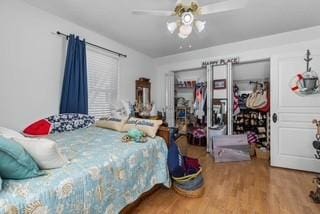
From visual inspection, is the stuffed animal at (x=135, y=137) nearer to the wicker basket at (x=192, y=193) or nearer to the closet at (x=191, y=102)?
the wicker basket at (x=192, y=193)

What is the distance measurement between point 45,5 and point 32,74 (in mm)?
963

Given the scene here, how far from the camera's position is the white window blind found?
132 inches

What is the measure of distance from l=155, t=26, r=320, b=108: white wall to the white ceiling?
186mm

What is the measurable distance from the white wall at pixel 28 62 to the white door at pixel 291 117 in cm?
361

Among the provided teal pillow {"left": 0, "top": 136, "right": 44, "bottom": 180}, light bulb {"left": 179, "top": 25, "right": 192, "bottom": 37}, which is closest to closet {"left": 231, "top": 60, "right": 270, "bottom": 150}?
light bulb {"left": 179, "top": 25, "right": 192, "bottom": 37}

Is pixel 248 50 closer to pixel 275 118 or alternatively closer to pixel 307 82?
pixel 307 82

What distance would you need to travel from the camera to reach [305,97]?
297 cm

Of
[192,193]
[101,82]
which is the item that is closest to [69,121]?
[101,82]

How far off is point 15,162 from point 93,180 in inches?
19.1

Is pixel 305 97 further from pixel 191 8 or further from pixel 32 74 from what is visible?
pixel 32 74

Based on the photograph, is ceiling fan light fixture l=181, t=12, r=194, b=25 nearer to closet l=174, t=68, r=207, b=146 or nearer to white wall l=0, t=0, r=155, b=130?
white wall l=0, t=0, r=155, b=130

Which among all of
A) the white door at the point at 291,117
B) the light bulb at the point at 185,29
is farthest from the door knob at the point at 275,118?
the light bulb at the point at 185,29

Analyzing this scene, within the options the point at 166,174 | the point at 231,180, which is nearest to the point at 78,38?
the point at 166,174

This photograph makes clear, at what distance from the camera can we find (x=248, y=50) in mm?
3713
